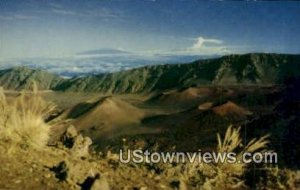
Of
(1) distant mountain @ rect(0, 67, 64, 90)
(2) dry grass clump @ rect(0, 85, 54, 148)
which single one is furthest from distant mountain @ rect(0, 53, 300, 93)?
(2) dry grass clump @ rect(0, 85, 54, 148)

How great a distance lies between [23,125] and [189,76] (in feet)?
311

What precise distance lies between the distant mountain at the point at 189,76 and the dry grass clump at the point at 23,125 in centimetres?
8024

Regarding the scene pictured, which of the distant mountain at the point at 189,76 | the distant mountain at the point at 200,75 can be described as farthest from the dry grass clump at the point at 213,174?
the distant mountain at the point at 200,75

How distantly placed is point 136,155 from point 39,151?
5.27ft

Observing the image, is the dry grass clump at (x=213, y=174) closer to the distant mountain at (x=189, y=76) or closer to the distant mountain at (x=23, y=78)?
the distant mountain at (x=189, y=76)

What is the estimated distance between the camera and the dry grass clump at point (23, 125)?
20.1ft

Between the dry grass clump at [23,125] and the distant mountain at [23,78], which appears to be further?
the distant mountain at [23,78]

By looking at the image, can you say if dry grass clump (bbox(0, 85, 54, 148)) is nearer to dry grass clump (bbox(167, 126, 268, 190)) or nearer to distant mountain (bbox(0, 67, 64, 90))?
dry grass clump (bbox(167, 126, 268, 190))

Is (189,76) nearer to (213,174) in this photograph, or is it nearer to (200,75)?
(200,75)

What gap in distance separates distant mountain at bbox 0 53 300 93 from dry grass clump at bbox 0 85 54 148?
263ft

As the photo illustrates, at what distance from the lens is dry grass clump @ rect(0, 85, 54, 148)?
6.12 metres

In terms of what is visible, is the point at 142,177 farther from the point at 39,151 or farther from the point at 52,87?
the point at 52,87

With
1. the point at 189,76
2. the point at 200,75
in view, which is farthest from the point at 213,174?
the point at 189,76

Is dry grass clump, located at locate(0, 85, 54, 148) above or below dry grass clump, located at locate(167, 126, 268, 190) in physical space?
above
